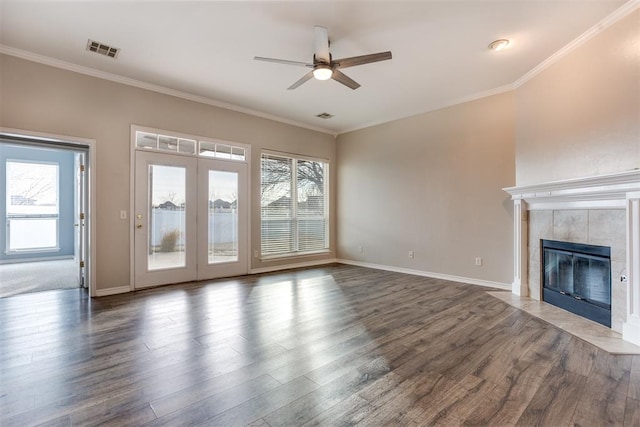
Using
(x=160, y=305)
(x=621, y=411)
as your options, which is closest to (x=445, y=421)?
(x=621, y=411)

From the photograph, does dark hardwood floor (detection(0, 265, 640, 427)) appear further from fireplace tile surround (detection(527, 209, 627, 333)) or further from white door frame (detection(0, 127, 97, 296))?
fireplace tile surround (detection(527, 209, 627, 333))

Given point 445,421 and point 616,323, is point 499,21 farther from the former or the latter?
point 445,421

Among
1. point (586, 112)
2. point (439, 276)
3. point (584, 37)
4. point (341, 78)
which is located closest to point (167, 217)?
point (341, 78)

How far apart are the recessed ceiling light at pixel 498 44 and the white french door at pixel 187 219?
419cm

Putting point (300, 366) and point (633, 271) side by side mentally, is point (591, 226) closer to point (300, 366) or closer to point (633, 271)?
point (633, 271)

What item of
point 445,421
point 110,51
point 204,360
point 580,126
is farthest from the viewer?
point 110,51

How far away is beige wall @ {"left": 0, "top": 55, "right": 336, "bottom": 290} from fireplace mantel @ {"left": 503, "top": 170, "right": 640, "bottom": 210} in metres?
4.87

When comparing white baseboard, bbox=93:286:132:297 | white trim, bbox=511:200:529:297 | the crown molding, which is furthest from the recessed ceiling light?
white baseboard, bbox=93:286:132:297

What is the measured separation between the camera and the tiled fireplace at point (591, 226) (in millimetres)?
2650

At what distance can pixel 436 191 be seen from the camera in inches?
209

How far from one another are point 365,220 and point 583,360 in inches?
174

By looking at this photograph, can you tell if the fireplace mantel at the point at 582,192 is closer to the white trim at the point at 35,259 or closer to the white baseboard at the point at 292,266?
A: the white baseboard at the point at 292,266

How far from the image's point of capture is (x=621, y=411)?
1.73m

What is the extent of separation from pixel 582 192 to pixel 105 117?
20.0 ft
